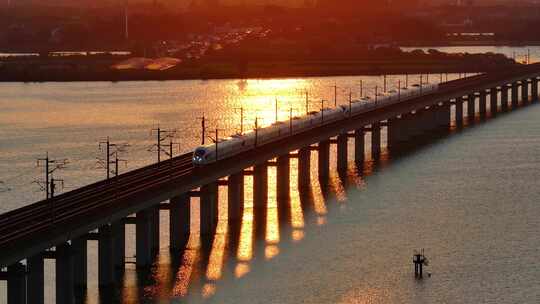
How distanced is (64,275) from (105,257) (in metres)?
4.02

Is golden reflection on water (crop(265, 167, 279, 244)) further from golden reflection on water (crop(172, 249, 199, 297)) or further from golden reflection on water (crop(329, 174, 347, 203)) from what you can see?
golden reflection on water (crop(172, 249, 199, 297))

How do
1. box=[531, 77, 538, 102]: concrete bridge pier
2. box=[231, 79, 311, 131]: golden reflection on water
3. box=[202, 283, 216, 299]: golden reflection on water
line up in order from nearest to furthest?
box=[202, 283, 216, 299]: golden reflection on water, box=[231, 79, 311, 131]: golden reflection on water, box=[531, 77, 538, 102]: concrete bridge pier

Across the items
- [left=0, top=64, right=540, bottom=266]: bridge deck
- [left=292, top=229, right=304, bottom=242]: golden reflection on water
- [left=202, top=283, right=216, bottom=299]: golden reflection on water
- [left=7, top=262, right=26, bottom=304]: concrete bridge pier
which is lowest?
[left=202, top=283, right=216, bottom=299]: golden reflection on water

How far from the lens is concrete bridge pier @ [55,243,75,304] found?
2422 inches

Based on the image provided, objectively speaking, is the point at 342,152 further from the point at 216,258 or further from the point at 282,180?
the point at 216,258

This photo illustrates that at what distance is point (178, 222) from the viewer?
242 feet

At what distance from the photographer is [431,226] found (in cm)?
7825

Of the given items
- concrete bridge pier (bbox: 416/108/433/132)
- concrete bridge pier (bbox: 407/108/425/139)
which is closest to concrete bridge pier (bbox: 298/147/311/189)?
concrete bridge pier (bbox: 407/108/425/139)

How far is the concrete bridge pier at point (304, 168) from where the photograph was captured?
307 ft

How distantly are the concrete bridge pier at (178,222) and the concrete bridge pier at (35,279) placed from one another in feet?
43.4

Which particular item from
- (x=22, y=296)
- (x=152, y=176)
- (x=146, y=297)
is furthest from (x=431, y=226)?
(x=22, y=296)

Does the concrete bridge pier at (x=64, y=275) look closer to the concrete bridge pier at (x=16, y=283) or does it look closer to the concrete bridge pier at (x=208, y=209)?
the concrete bridge pier at (x=16, y=283)

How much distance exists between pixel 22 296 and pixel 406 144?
62963 mm

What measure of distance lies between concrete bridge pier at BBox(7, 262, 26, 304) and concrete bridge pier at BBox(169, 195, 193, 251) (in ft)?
50.1
